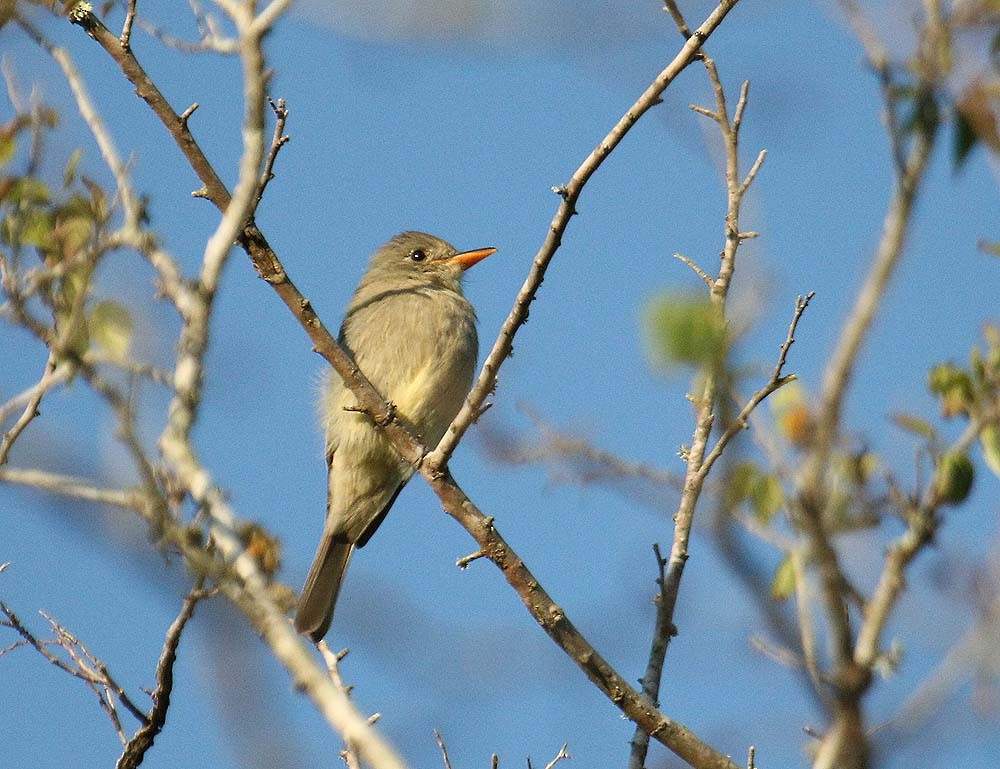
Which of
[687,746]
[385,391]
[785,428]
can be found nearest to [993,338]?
[785,428]

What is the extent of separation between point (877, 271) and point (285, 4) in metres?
1.55

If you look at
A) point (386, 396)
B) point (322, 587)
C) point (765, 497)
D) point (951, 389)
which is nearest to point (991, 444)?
point (951, 389)

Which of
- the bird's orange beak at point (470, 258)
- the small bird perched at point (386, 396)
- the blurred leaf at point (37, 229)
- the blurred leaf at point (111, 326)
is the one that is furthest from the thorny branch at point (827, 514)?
the bird's orange beak at point (470, 258)

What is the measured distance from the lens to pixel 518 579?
500 cm

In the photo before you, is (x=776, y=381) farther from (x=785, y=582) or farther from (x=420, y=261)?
(x=420, y=261)

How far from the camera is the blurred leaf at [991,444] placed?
15.1ft

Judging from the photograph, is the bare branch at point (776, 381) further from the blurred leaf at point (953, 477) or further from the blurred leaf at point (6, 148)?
the blurred leaf at point (6, 148)

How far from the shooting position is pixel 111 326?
13.6ft

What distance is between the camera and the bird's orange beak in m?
8.32

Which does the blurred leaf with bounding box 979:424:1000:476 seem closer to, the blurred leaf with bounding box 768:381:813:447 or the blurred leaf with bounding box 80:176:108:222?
the blurred leaf with bounding box 768:381:813:447

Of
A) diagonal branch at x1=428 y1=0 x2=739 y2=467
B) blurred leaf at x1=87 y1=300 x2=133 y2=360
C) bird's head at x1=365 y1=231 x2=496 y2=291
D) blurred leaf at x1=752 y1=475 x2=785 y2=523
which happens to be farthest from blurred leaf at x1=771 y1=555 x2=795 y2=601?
bird's head at x1=365 y1=231 x2=496 y2=291

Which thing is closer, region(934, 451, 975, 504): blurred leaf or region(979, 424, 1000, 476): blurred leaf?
region(934, 451, 975, 504): blurred leaf

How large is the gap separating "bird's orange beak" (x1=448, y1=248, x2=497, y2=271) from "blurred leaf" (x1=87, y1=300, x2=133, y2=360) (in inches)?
169

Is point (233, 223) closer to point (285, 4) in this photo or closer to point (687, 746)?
point (285, 4)
